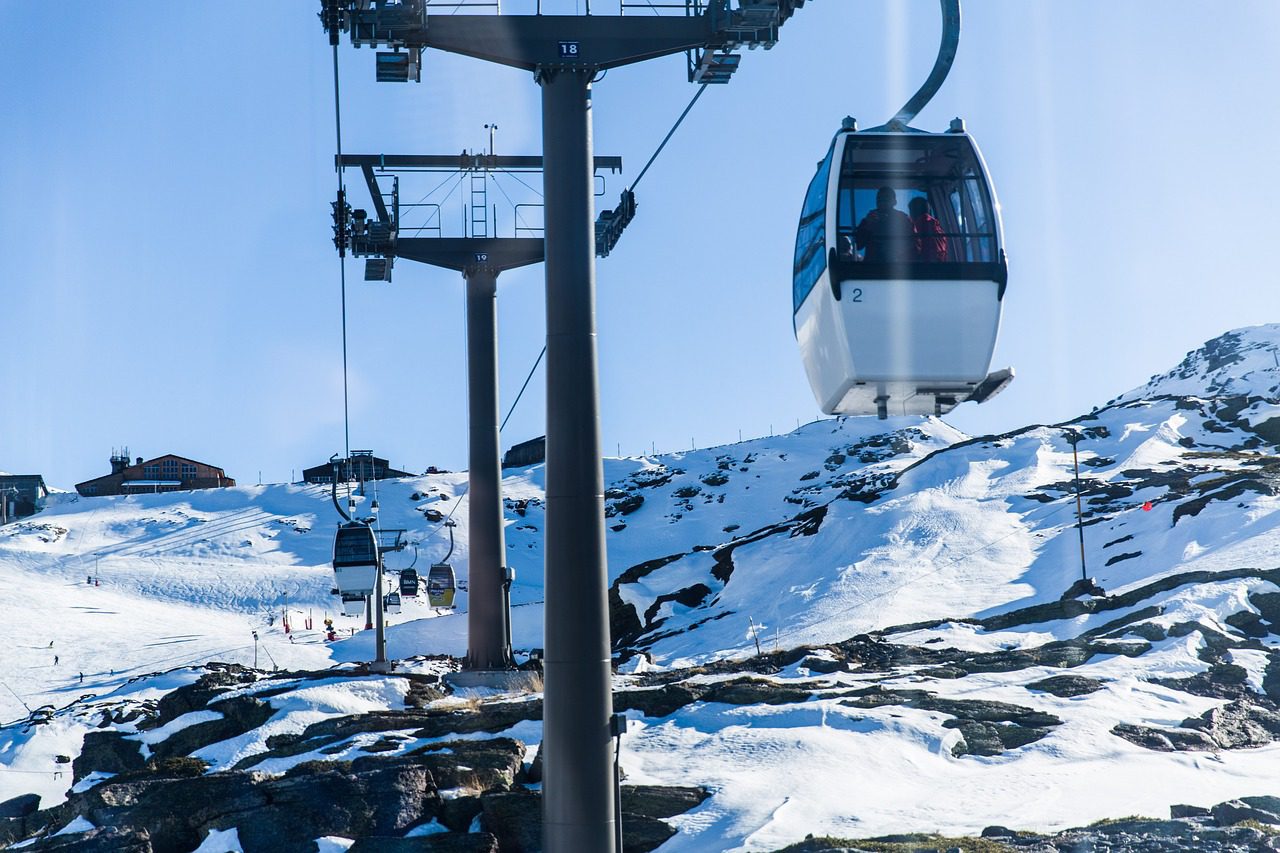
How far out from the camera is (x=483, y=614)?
34.1 metres

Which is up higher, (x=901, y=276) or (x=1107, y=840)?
(x=901, y=276)

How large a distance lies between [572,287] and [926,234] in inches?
146

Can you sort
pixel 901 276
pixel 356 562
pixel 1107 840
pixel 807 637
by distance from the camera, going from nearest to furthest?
pixel 901 276 < pixel 1107 840 < pixel 356 562 < pixel 807 637

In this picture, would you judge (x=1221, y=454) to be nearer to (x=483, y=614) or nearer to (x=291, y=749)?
(x=483, y=614)

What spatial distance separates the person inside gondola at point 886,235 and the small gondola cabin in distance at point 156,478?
14568 centimetres

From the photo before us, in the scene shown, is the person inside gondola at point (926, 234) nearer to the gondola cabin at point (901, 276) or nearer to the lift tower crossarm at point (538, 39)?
the gondola cabin at point (901, 276)

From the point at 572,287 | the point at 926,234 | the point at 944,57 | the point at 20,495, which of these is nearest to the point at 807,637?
the point at 572,287

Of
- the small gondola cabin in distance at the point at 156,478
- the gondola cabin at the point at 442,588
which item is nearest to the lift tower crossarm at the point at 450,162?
the gondola cabin at the point at 442,588

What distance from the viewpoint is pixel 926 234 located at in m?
9.88

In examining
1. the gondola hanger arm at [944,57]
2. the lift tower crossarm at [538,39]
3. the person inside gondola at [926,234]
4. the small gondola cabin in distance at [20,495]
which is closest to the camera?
the gondola hanger arm at [944,57]

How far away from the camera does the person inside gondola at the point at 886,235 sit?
31.6ft

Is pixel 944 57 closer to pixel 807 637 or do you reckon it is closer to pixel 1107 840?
pixel 1107 840

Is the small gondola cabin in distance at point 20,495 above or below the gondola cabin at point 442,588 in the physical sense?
below

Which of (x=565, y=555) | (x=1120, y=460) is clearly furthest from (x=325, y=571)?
(x=565, y=555)
